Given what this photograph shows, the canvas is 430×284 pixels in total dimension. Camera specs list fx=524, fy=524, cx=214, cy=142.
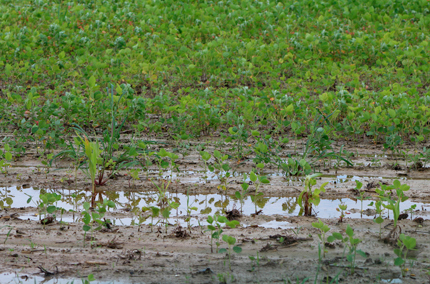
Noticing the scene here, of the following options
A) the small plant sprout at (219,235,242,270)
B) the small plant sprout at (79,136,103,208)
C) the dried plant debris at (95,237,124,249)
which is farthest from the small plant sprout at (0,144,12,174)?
the small plant sprout at (219,235,242,270)

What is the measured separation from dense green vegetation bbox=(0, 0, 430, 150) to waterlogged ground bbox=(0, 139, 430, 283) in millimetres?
818

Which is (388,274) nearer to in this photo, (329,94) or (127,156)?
(127,156)

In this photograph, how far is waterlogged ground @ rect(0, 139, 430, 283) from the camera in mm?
2980

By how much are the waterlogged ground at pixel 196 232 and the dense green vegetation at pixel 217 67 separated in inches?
32.2

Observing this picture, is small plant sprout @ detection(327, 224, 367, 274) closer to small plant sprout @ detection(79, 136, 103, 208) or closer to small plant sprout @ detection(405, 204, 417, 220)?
small plant sprout @ detection(405, 204, 417, 220)

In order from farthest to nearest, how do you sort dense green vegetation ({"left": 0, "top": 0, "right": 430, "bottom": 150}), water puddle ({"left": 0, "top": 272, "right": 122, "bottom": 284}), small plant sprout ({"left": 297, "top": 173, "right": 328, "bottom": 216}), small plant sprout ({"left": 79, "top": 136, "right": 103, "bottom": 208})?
dense green vegetation ({"left": 0, "top": 0, "right": 430, "bottom": 150}) → small plant sprout ({"left": 79, "top": 136, "right": 103, "bottom": 208}) → small plant sprout ({"left": 297, "top": 173, "right": 328, "bottom": 216}) → water puddle ({"left": 0, "top": 272, "right": 122, "bottom": 284})

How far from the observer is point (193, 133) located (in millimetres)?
5973

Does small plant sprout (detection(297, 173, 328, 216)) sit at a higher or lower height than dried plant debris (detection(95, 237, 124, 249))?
higher

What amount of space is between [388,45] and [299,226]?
6001 mm

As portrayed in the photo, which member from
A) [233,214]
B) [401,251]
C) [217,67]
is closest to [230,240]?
[233,214]

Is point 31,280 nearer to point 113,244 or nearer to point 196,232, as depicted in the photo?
point 113,244

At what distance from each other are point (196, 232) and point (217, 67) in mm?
4974

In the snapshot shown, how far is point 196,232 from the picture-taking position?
3570 millimetres

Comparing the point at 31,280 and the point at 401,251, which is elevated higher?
the point at 401,251
